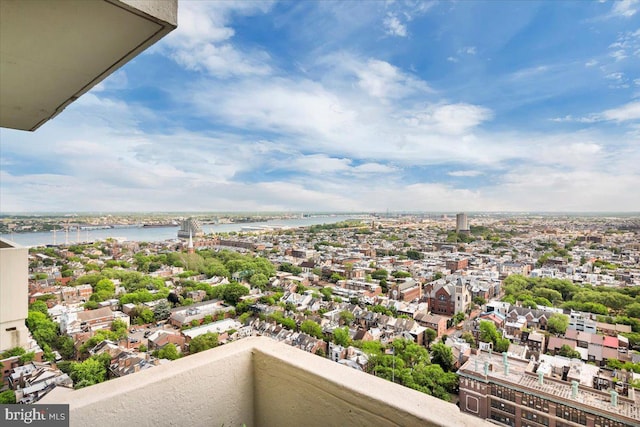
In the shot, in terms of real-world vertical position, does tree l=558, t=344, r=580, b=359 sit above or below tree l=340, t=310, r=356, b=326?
above

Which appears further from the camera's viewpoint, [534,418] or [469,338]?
[469,338]

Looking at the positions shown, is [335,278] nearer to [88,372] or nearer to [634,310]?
[634,310]

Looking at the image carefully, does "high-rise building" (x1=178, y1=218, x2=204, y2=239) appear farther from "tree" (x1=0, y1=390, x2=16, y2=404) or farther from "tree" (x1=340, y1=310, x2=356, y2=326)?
"tree" (x1=0, y1=390, x2=16, y2=404)

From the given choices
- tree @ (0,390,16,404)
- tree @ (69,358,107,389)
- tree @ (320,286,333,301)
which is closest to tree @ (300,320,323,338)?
tree @ (320,286,333,301)

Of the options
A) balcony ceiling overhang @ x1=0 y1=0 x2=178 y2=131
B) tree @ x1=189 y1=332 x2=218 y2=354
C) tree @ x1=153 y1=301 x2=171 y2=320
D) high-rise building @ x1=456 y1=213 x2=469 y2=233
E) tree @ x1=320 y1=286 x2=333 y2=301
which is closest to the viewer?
balcony ceiling overhang @ x1=0 y1=0 x2=178 y2=131

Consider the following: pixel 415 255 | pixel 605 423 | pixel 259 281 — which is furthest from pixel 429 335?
pixel 415 255

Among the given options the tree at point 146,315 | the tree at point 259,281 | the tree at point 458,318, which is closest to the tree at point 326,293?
the tree at point 259,281
